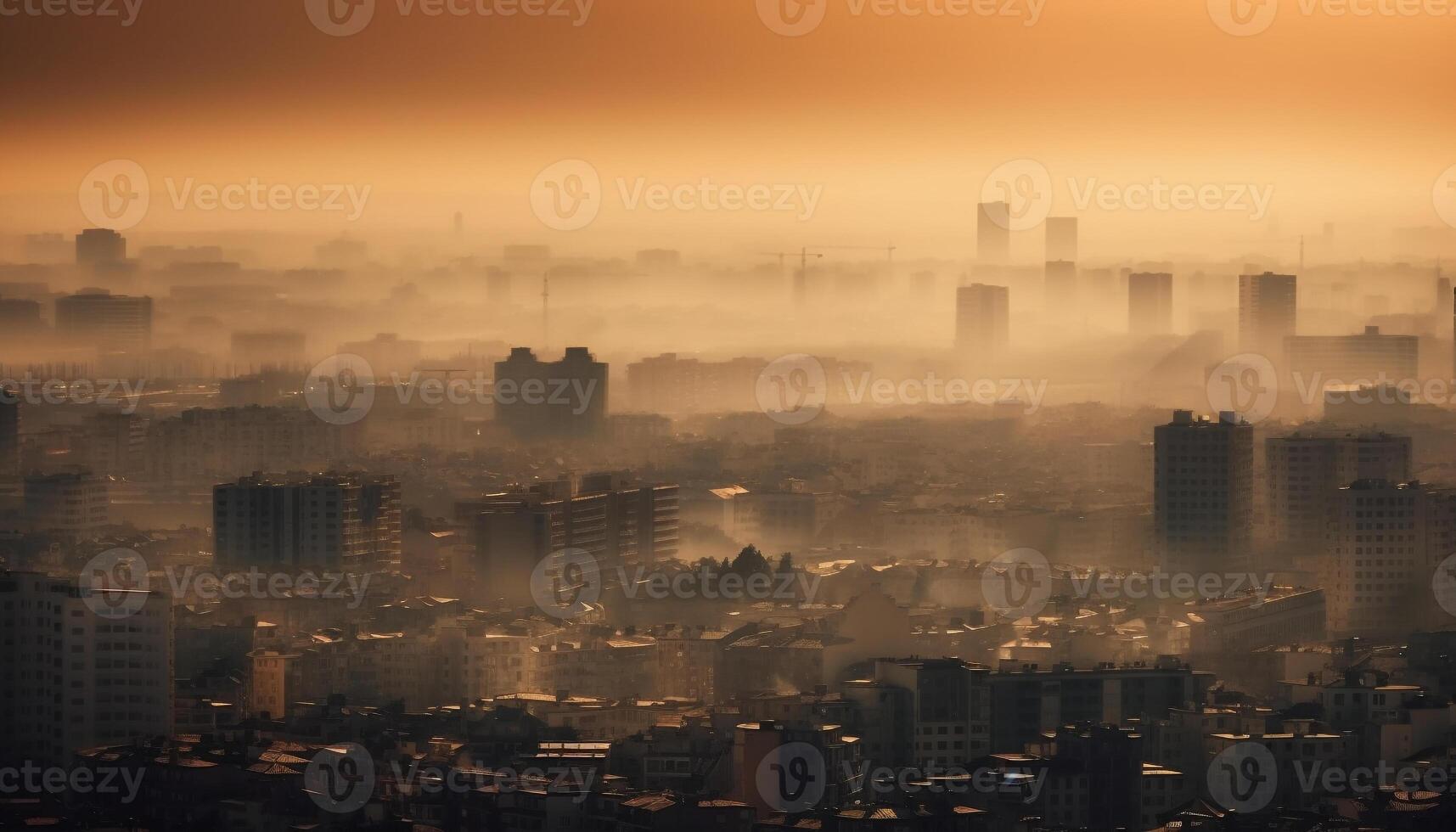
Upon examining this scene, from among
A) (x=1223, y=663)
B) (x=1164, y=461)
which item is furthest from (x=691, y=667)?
(x=1164, y=461)

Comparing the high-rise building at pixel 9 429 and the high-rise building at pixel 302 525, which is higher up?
the high-rise building at pixel 9 429

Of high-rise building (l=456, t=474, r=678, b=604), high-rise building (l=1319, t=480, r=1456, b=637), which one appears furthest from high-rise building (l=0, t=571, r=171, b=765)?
high-rise building (l=1319, t=480, r=1456, b=637)

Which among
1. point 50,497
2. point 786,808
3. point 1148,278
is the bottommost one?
point 786,808

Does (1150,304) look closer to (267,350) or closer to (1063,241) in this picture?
(1063,241)

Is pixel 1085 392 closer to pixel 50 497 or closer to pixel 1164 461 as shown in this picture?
pixel 1164 461

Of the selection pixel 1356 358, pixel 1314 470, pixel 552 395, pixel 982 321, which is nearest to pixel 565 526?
pixel 1314 470

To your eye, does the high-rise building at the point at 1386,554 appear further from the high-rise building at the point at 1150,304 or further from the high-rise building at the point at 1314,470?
the high-rise building at the point at 1150,304

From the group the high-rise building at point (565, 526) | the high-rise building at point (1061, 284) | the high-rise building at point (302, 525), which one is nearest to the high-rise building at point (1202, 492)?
the high-rise building at point (565, 526)
